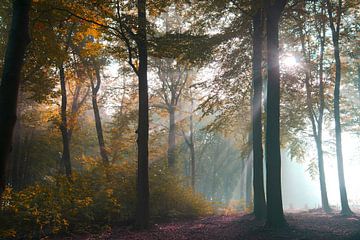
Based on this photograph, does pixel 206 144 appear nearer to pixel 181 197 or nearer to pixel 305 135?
pixel 305 135

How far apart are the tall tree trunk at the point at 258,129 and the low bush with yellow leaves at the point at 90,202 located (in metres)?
3.21

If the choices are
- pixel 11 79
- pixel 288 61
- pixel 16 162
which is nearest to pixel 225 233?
pixel 11 79

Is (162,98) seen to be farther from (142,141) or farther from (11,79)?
(11,79)

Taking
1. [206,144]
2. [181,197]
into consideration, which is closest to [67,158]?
[181,197]

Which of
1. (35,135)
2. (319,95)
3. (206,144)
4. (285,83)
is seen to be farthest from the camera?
(206,144)

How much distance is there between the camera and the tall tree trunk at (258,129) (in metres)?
14.6

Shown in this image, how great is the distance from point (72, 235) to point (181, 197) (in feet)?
19.0

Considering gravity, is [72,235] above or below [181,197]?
below

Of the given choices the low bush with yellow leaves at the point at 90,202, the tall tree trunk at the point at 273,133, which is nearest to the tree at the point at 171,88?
the low bush with yellow leaves at the point at 90,202

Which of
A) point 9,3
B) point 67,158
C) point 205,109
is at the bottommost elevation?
point 67,158

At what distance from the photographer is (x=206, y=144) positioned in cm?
5053

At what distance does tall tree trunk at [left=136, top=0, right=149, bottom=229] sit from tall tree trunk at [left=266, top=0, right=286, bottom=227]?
3.90 m

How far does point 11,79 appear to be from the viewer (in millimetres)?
6770

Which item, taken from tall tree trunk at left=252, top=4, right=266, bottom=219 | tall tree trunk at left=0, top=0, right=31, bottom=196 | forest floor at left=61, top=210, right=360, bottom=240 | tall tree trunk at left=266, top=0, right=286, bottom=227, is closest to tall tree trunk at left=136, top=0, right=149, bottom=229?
forest floor at left=61, top=210, right=360, bottom=240
